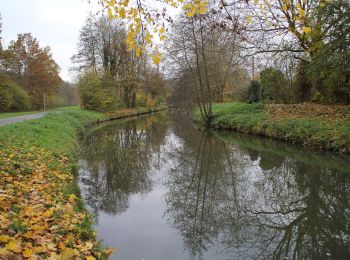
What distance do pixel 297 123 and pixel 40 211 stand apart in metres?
13.5

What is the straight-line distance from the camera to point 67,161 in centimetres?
1020

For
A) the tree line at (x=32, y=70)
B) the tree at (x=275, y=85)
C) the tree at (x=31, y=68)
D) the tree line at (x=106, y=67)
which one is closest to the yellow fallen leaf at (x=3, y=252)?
the tree at (x=275, y=85)

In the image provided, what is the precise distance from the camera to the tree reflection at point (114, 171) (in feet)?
25.7

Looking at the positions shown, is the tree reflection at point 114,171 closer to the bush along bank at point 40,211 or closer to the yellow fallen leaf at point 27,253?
the bush along bank at point 40,211

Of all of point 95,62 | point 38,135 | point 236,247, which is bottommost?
point 236,247

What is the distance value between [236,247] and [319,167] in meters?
6.51

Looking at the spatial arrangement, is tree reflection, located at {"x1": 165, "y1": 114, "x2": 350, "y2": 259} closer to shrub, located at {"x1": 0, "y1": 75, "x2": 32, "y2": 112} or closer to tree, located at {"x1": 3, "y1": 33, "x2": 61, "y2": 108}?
shrub, located at {"x1": 0, "y1": 75, "x2": 32, "y2": 112}

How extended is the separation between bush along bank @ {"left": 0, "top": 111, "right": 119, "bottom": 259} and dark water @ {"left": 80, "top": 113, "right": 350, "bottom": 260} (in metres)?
0.63

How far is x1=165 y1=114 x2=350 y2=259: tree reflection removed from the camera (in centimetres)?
540

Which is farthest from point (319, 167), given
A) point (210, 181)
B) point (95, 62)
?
point (95, 62)

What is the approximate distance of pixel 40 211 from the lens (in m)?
5.15

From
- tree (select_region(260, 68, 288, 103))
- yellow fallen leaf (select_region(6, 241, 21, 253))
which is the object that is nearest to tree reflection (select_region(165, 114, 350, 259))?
yellow fallen leaf (select_region(6, 241, 21, 253))

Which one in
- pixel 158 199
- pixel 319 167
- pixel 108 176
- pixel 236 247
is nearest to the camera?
pixel 236 247

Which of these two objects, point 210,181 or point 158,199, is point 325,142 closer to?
point 210,181
